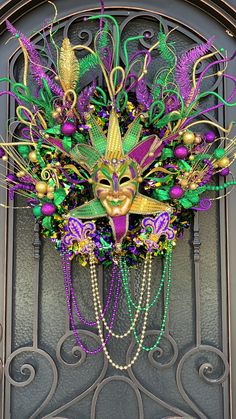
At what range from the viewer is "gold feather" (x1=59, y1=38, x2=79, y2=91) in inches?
50.4

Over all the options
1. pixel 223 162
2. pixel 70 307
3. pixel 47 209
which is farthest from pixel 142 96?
pixel 70 307

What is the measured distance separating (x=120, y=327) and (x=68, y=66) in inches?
31.8

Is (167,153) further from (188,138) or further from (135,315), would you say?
(135,315)

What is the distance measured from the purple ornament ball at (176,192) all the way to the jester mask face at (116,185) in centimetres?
10

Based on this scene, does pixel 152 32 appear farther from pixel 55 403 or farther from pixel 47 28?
pixel 55 403

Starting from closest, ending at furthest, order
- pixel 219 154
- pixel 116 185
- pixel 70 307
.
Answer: pixel 116 185, pixel 219 154, pixel 70 307

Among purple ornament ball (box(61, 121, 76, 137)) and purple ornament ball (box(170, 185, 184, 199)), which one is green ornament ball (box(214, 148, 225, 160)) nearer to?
purple ornament ball (box(170, 185, 184, 199))

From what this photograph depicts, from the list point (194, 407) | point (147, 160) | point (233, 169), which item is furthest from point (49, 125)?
point (194, 407)

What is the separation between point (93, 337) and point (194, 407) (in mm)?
377

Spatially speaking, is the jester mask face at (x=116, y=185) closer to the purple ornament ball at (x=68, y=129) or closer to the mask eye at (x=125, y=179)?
the mask eye at (x=125, y=179)

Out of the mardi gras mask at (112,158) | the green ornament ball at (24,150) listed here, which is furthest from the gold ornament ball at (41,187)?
the green ornament ball at (24,150)

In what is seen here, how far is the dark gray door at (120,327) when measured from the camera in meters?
1.44

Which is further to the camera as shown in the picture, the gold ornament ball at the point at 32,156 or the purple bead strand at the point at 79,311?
the purple bead strand at the point at 79,311

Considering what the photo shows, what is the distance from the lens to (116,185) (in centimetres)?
124
